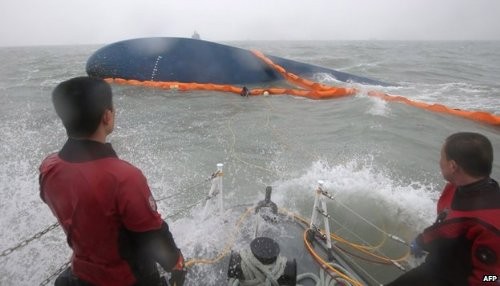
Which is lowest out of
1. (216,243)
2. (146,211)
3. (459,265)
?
(216,243)

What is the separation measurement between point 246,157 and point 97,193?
19.2 feet

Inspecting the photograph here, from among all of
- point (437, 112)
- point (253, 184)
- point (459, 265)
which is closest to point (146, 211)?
point (459, 265)

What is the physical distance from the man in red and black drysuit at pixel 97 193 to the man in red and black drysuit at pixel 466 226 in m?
1.64

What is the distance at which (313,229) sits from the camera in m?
3.38

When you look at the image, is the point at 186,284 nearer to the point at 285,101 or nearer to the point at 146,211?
the point at 146,211

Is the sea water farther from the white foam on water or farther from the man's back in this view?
the man's back

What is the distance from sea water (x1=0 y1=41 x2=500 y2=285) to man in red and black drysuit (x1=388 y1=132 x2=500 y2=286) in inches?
32.8

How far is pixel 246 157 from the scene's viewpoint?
7.32 meters

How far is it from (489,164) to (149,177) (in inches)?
213

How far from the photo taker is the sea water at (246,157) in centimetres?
462

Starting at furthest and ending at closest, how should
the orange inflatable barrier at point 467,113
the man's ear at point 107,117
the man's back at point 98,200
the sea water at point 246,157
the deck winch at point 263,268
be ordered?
the orange inflatable barrier at point 467,113 → the sea water at point 246,157 → the deck winch at point 263,268 → the man's ear at point 107,117 → the man's back at point 98,200

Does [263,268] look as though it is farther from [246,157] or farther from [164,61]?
[164,61]

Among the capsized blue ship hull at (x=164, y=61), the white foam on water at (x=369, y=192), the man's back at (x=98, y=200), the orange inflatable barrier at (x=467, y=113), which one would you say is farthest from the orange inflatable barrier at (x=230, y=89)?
the man's back at (x=98, y=200)

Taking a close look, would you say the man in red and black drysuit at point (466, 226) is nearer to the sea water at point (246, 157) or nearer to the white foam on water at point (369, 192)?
the sea water at point (246, 157)
